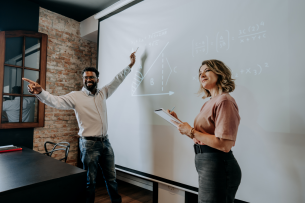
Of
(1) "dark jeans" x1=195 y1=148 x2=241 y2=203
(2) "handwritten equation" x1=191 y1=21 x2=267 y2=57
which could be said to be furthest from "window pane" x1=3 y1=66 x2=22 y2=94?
(1) "dark jeans" x1=195 y1=148 x2=241 y2=203

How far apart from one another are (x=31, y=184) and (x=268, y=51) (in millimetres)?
1921

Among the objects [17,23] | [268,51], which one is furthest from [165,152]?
[17,23]

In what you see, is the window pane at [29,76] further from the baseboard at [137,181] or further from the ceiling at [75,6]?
the baseboard at [137,181]

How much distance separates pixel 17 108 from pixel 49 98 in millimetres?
1292

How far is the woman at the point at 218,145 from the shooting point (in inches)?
43.1

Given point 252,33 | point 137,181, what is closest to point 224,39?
point 252,33

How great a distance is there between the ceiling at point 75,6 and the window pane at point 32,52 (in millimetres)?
627

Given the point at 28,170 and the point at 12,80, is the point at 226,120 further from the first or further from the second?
the point at 12,80

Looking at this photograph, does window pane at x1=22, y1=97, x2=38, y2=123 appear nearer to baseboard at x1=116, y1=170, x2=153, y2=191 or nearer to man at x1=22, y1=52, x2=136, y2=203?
man at x1=22, y1=52, x2=136, y2=203

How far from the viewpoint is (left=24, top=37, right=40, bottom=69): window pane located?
3.05 metres

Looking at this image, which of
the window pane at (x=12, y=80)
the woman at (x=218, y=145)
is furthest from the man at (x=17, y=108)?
the woman at (x=218, y=145)

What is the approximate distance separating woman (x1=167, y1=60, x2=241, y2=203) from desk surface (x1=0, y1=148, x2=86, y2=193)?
2.83ft

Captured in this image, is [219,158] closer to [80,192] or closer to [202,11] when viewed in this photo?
[80,192]

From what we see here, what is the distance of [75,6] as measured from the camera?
129 inches
